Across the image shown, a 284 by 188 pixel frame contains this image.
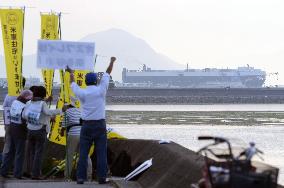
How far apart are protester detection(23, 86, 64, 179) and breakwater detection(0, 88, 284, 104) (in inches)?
4653

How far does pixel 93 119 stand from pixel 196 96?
131530 millimetres

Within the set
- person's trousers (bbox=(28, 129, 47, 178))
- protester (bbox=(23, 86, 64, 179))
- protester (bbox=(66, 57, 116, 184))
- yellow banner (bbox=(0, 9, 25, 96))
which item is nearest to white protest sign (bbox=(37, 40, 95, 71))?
protester (bbox=(23, 86, 64, 179))

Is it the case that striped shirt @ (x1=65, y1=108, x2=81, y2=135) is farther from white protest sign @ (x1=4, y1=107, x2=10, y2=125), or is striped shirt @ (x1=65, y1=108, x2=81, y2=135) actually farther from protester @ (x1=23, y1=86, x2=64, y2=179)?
Result: white protest sign @ (x1=4, y1=107, x2=10, y2=125)

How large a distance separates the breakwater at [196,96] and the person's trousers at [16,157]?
117484 millimetres

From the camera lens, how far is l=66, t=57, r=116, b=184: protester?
9.75 meters

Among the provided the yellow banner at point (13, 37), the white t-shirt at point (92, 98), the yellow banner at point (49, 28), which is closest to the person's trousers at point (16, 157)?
the white t-shirt at point (92, 98)

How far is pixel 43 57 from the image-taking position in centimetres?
1097

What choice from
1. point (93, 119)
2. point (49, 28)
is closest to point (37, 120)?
point (93, 119)

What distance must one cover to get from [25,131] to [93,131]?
5.91 ft

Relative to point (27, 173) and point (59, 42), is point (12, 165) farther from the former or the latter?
point (59, 42)

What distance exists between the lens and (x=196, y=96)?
141 meters

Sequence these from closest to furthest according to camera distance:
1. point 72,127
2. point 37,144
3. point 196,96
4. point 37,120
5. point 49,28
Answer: point 37,120 < point 37,144 < point 72,127 < point 49,28 < point 196,96

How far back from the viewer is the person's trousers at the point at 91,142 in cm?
984

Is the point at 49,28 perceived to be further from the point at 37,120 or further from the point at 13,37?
the point at 37,120
